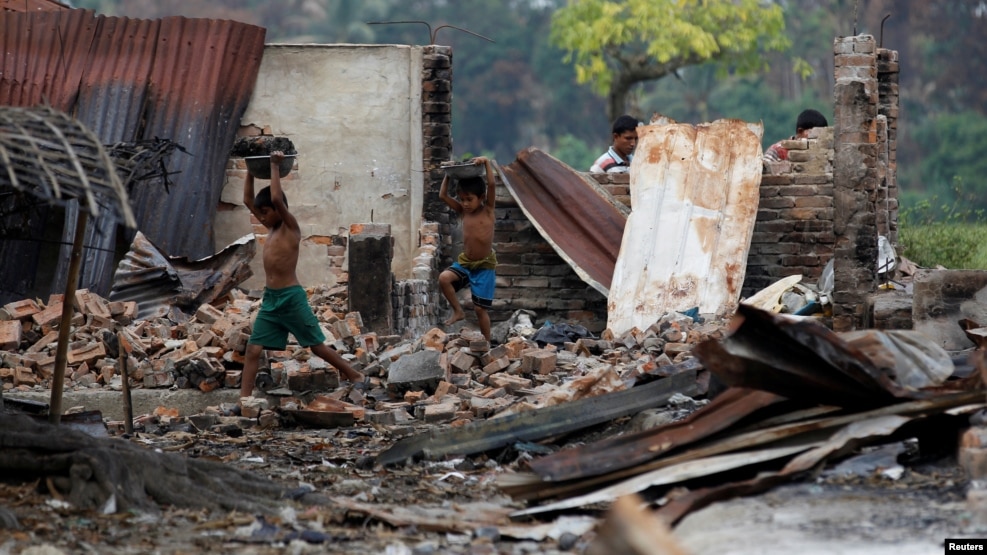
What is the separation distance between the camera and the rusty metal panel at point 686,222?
435 inches

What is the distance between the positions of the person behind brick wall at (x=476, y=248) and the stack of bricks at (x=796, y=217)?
8.43 ft

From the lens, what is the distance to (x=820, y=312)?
10.4 meters

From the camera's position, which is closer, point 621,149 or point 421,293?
point 421,293

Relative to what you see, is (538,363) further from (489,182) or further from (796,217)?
(796,217)

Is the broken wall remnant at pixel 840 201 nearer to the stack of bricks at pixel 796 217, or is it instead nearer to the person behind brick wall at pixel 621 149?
the stack of bricks at pixel 796 217

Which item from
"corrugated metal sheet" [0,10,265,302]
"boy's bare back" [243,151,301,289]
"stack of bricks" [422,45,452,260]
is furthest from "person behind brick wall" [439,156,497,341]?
"corrugated metal sheet" [0,10,265,302]

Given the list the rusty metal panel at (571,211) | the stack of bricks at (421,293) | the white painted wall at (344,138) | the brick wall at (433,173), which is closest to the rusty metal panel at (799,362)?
the stack of bricks at (421,293)

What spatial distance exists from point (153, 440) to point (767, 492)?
3980 mm

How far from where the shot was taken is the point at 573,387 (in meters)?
7.82

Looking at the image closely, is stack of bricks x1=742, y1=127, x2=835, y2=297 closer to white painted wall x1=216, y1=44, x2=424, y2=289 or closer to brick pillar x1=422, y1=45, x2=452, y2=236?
brick pillar x1=422, y1=45, x2=452, y2=236

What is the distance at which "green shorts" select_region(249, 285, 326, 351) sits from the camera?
28.7 feet

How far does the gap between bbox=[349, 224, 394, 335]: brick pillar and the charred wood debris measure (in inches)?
7.8

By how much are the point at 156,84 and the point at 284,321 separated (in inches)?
186

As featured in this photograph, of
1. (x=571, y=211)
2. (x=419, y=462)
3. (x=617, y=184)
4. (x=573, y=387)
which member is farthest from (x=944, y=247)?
(x=419, y=462)
